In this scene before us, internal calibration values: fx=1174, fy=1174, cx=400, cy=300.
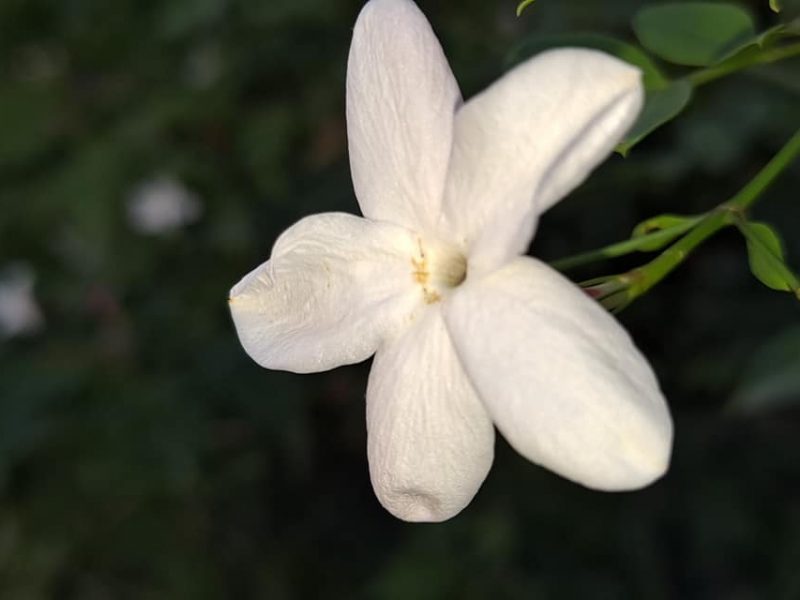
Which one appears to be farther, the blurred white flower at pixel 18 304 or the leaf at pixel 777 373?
the blurred white flower at pixel 18 304

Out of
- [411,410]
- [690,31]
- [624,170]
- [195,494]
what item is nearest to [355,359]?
[411,410]

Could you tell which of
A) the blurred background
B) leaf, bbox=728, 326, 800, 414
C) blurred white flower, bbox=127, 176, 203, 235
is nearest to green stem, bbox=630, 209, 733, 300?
leaf, bbox=728, 326, 800, 414

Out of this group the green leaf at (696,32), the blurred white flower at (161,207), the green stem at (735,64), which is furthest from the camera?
the blurred white flower at (161,207)

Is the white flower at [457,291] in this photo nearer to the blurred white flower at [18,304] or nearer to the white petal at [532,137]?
the white petal at [532,137]

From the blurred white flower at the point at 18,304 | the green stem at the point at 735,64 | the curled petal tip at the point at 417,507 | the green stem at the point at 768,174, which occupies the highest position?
the green stem at the point at 735,64

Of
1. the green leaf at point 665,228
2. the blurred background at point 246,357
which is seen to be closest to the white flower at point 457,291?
the green leaf at point 665,228

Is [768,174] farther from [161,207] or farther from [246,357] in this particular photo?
[161,207]

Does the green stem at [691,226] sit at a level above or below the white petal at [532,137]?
below

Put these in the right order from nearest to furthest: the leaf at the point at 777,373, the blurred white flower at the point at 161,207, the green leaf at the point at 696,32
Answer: the green leaf at the point at 696,32 < the leaf at the point at 777,373 < the blurred white flower at the point at 161,207
